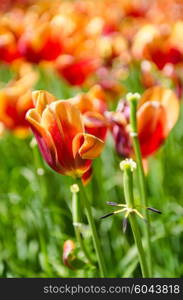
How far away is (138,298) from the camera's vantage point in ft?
2.73

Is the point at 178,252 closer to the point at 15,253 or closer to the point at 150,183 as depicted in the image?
the point at 150,183

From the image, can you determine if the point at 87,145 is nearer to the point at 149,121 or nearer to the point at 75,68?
the point at 149,121

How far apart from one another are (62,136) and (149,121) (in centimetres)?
22

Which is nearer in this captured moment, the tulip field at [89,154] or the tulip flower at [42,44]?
the tulip field at [89,154]

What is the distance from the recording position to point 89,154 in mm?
817

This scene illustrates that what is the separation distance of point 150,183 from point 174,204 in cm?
18

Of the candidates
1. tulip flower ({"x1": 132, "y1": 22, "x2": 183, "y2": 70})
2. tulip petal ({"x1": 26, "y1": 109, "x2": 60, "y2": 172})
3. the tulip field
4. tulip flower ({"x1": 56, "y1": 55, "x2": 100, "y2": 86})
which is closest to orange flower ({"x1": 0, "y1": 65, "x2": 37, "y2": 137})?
the tulip field

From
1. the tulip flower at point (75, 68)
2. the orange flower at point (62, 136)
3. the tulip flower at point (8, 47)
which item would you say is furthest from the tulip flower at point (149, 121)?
the tulip flower at point (8, 47)

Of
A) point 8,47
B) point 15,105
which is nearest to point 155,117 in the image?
point 15,105

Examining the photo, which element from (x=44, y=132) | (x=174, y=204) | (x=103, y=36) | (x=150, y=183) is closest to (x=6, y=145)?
(x=103, y=36)

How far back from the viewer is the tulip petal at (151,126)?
98 cm

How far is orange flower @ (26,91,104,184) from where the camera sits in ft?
2.66

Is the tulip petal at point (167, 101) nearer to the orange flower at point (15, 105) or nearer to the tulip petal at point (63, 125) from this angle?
the tulip petal at point (63, 125)

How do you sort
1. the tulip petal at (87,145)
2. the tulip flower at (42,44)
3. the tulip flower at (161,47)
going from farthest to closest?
the tulip flower at (42,44)
the tulip flower at (161,47)
the tulip petal at (87,145)
